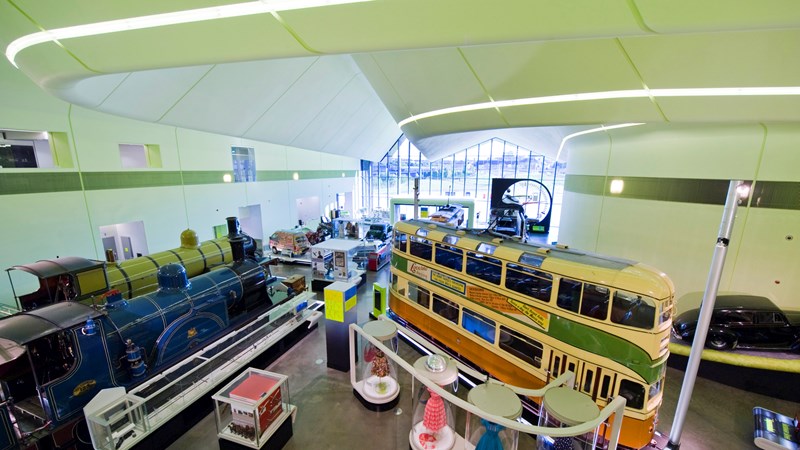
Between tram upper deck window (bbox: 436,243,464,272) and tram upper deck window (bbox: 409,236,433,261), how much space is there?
0.30 m

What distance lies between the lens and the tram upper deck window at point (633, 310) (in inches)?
169

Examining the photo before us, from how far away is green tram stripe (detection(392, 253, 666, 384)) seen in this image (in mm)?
4367

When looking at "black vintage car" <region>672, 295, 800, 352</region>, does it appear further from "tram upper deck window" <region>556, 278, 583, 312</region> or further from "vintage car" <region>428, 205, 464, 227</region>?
"vintage car" <region>428, 205, 464, 227</region>

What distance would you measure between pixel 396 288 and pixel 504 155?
769 inches

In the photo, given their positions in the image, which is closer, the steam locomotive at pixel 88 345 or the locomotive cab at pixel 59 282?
the steam locomotive at pixel 88 345

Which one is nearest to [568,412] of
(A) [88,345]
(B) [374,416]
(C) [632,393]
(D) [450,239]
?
(C) [632,393]

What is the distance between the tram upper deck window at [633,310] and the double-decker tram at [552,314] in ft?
0.04

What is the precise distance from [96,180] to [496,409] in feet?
41.4

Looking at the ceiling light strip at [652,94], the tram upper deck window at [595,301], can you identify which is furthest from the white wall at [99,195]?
the tram upper deck window at [595,301]

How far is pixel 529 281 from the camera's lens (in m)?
5.50

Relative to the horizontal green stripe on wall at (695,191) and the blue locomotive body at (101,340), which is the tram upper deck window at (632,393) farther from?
the blue locomotive body at (101,340)

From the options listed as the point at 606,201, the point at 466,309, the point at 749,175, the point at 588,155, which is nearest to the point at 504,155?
the point at 588,155

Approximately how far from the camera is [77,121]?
28.4 feet

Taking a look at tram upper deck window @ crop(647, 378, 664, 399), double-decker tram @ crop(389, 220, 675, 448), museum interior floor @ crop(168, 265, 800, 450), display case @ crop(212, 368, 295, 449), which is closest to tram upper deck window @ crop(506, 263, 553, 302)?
double-decker tram @ crop(389, 220, 675, 448)
